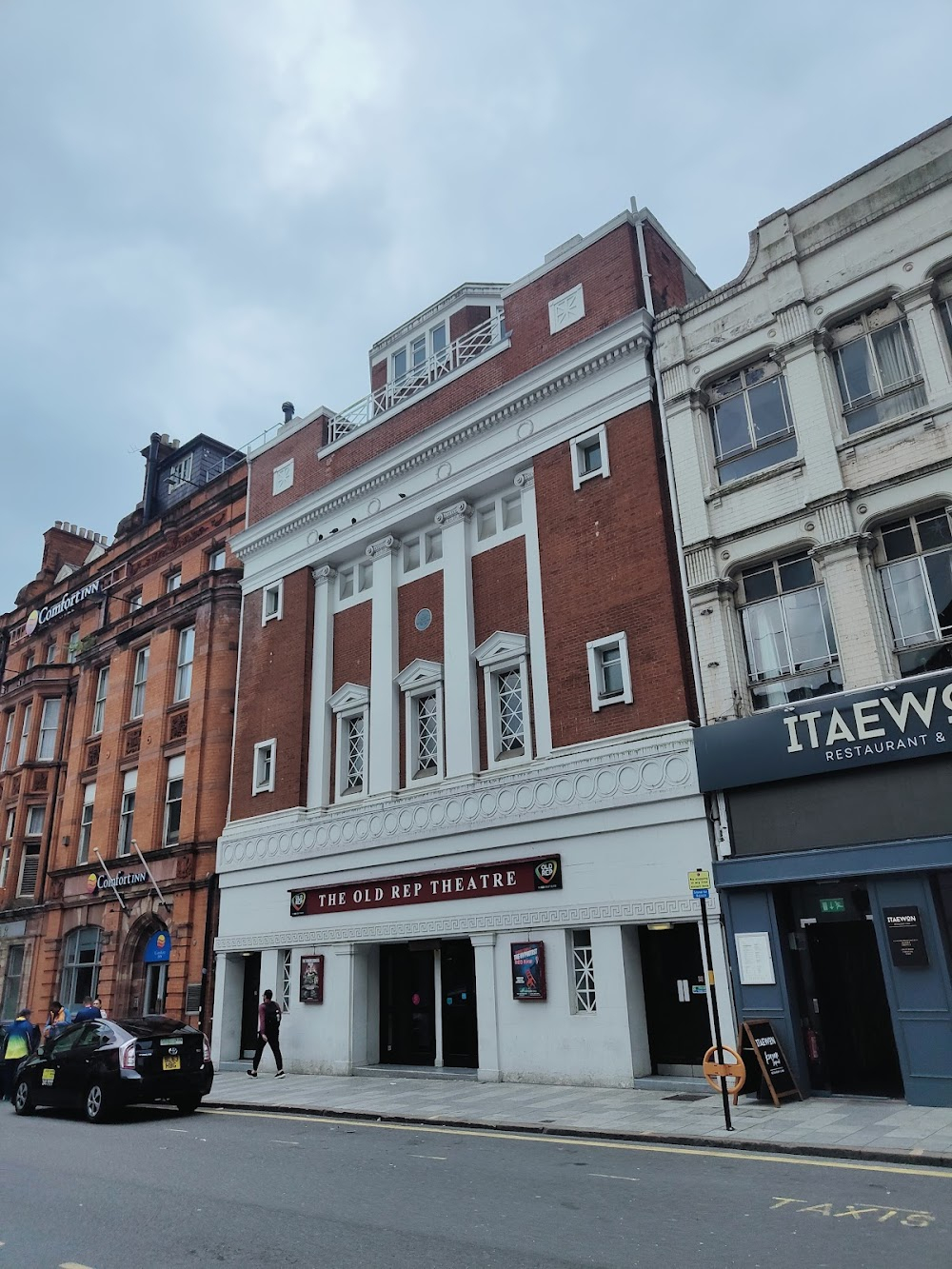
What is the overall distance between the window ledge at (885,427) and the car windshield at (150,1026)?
1357cm

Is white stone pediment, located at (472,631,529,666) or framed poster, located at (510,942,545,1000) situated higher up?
white stone pediment, located at (472,631,529,666)

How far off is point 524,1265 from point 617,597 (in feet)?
40.1

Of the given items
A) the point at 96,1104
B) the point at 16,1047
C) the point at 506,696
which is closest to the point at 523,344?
the point at 506,696

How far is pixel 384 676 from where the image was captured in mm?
20812

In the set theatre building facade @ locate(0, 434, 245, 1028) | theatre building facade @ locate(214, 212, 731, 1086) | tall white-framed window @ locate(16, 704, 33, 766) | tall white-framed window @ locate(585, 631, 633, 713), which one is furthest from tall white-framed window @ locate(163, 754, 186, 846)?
tall white-framed window @ locate(585, 631, 633, 713)

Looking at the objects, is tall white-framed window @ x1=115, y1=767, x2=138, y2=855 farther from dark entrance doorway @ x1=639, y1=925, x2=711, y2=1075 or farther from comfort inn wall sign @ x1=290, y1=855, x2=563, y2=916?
dark entrance doorway @ x1=639, y1=925, x2=711, y2=1075

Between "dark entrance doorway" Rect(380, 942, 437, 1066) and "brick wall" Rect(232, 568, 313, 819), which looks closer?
"dark entrance doorway" Rect(380, 942, 437, 1066)

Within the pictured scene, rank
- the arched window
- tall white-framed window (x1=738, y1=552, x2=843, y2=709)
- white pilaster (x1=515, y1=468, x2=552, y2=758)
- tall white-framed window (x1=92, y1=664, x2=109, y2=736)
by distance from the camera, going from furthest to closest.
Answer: tall white-framed window (x1=92, y1=664, x2=109, y2=736), the arched window, white pilaster (x1=515, y1=468, x2=552, y2=758), tall white-framed window (x1=738, y1=552, x2=843, y2=709)

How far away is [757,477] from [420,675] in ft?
27.7

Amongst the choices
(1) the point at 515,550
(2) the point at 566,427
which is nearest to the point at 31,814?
(1) the point at 515,550

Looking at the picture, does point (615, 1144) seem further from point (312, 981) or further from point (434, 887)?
point (312, 981)

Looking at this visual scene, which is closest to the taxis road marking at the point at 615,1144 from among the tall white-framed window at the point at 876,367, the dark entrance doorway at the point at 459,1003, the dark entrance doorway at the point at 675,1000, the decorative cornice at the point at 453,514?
the dark entrance doorway at the point at 675,1000

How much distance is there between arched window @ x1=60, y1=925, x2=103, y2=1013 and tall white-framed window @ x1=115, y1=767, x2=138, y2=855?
2507mm

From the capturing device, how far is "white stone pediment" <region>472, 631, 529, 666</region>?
1847cm
